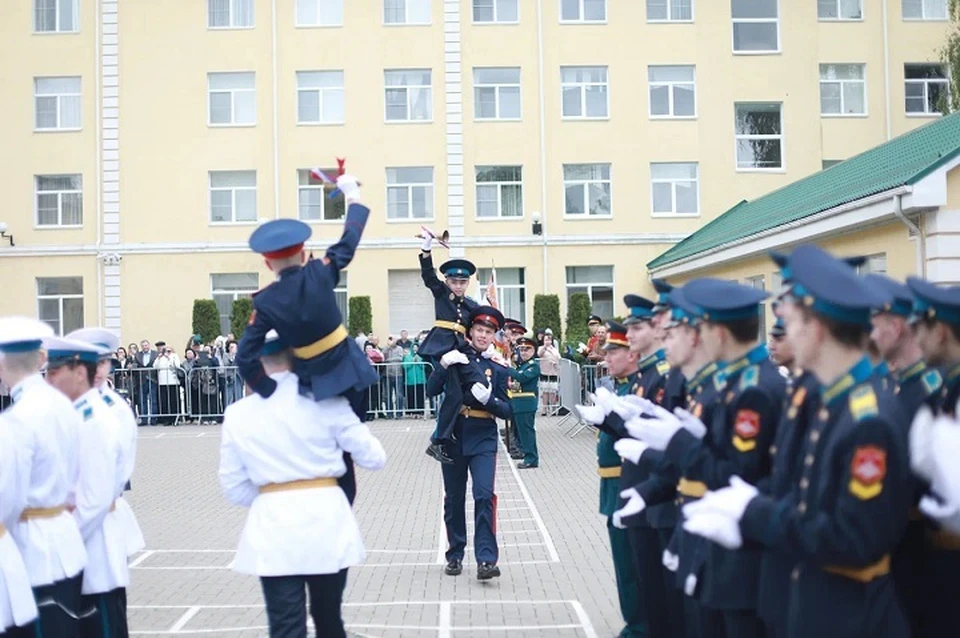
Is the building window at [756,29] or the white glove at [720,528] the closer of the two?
the white glove at [720,528]

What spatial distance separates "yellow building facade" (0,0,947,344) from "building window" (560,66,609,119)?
0.06 metres

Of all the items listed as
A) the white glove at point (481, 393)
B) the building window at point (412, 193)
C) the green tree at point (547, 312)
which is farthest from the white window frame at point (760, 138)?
the white glove at point (481, 393)

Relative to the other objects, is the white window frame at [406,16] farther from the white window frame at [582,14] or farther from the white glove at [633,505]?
the white glove at [633,505]

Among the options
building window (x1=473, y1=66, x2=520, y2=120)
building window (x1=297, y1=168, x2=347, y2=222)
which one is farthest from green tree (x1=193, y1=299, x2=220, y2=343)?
building window (x1=473, y1=66, x2=520, y2=120)

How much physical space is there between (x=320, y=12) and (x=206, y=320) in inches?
398

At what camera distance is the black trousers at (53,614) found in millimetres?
5855

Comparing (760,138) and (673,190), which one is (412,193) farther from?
(760,138)

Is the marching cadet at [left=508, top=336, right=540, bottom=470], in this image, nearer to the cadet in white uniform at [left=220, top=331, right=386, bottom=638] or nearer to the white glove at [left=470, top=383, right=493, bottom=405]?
the white glove at [left=470, top=383, right=493, bottom=405]

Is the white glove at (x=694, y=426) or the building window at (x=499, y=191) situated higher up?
the building window at (x=499, y=191)

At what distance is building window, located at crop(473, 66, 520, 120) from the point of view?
118 ft

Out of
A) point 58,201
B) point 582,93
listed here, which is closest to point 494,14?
point 582,93

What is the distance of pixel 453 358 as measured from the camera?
33.7 feet

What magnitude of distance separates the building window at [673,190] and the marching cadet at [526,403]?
629 inches

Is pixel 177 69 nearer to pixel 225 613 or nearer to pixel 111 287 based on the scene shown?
pixel 111 287
